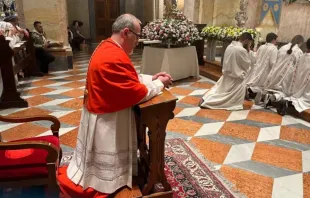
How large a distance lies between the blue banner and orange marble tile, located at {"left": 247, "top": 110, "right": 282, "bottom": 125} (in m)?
4.14

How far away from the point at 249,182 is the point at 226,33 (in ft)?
17.2

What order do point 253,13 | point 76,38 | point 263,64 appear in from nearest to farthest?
point 263,64
point 253,13
point 76,38

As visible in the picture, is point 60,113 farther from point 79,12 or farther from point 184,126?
point 79,12

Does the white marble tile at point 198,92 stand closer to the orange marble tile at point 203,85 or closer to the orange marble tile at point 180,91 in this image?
the orange marble tile at point 180,91

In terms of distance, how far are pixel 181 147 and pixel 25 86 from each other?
4.65 meters

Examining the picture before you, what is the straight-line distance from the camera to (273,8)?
7840mm

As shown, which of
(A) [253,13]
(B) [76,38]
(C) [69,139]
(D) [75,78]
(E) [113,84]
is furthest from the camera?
(B) [76,38]

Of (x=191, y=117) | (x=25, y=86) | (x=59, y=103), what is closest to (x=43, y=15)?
(x=25, y=86)

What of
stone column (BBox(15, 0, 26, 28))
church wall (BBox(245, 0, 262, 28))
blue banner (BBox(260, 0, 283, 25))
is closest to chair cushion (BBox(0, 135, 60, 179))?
stone column (BBox(15, 0, 26, 28))

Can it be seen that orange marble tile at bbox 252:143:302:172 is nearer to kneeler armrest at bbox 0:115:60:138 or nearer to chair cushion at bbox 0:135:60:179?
kneeler armrest at bbox 0:115:60:138

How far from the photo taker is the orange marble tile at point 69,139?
3.46m

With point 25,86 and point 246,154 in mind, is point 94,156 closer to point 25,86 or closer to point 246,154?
point 246,154

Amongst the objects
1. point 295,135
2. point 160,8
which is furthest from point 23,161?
point 160,8

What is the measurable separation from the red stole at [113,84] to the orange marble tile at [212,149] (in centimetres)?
171
